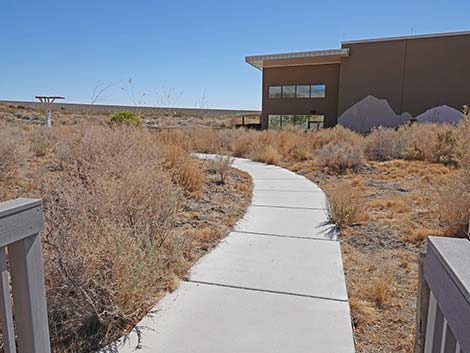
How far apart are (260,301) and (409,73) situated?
27.9 metres

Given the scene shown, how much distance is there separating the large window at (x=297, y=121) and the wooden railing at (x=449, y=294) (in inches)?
1155

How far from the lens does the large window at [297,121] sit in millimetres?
30892

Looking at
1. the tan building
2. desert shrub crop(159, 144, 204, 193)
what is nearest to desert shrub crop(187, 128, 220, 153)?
desert shrub crop(159, 144, 204, 193)

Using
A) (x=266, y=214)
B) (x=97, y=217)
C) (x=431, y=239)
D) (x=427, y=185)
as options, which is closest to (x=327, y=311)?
(x=431, y=239)

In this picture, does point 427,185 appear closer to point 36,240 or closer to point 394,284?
point 394,284

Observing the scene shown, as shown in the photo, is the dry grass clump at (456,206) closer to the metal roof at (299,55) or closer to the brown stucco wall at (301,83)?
the metal roof at (299,55)

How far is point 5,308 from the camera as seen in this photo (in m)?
1.78

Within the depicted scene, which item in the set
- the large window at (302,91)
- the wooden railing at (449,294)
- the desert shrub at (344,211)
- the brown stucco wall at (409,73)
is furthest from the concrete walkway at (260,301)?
the large window at (302,91)

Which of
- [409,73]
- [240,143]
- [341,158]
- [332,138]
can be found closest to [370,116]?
[409,73]

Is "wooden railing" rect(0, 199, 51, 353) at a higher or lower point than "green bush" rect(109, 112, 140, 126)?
lower

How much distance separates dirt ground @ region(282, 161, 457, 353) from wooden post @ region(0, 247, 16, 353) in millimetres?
2379

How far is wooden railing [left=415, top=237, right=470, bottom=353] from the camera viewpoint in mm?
1258

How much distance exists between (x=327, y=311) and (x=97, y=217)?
7.41 feet

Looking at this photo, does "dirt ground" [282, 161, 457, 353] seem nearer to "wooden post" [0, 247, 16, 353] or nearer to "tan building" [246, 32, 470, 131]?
"wooden post" [0, 247, 16, 353]
